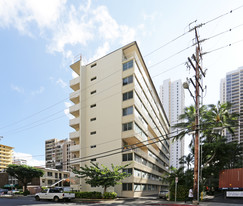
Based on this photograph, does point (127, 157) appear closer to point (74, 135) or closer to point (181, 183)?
point (181, 183)

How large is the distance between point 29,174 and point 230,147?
43.5m

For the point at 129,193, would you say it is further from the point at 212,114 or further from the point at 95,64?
the point at 95,64

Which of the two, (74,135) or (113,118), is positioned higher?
(113,118)

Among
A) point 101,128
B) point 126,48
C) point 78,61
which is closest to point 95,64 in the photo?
point 78,61

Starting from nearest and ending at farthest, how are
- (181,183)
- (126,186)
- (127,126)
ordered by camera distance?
(181,183) < (126,186) < (127,126)

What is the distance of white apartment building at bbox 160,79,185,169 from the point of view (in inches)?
6304

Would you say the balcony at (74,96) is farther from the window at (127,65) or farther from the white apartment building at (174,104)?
the white apartment building at (174,104)

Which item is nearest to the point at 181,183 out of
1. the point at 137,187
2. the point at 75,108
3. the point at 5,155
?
the point at 137,187

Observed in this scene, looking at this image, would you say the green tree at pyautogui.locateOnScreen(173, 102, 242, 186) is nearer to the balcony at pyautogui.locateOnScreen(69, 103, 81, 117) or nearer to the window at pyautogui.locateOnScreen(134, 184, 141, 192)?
the window at pyautogui.locateOnScreen(134, 184, 141, 192)

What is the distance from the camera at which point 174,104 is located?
16288 cm

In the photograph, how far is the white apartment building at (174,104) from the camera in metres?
160

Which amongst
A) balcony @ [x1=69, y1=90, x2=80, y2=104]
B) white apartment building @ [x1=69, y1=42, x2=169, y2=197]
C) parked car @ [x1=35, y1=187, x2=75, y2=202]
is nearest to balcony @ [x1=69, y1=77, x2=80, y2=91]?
white apartment building @ [x1=69, y1=42, x2=169, y2=197]

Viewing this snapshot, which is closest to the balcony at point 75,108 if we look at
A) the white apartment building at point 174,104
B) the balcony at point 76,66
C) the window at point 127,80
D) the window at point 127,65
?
the balcony at point 76,66

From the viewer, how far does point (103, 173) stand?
27.3 metres
